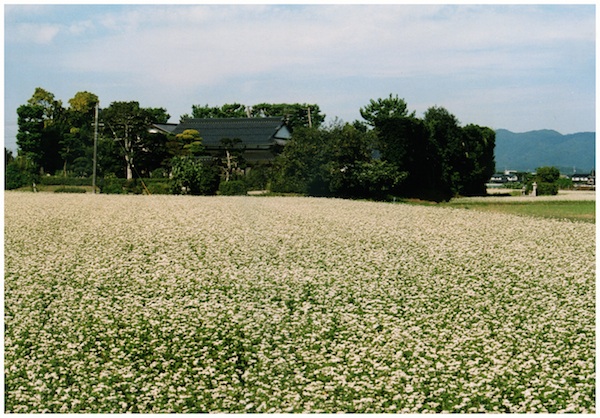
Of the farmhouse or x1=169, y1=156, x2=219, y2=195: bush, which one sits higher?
the farmhouse

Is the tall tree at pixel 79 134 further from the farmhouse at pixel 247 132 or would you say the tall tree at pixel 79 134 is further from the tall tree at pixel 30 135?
the farmhouse at pixel 247 132

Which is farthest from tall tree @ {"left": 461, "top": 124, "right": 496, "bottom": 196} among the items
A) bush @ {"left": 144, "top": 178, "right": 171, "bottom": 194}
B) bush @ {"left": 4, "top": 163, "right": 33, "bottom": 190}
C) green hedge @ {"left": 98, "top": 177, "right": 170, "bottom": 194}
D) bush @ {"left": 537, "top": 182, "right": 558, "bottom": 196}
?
bush @ {"left": 4, "top": 163, "right": 33, "bottom": 190}

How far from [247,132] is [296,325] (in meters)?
60.4

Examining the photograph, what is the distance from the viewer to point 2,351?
855 cm

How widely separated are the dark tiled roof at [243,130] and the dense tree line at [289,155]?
254 inches

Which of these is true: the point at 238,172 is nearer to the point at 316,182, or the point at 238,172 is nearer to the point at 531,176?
the point at 316,182

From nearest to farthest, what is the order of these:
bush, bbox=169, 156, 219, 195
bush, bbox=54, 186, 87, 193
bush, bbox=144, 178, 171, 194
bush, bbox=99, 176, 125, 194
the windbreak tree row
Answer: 1. the windbreak tree row
2. bush, bbox=169, 156, 219, 195
3. bush, bbox=144, 178, 171, 194
4. bush, bbox=99, 176, 125, 194
5. bush, bbox=54, 186, 87, 193

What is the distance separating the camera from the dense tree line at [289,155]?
45.0 meters

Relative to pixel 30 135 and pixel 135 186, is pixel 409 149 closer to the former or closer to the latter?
pixel 135 186

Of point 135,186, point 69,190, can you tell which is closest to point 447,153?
point 135,186

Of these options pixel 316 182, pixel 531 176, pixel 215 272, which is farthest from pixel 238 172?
pixel 215 272

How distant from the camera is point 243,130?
70.1 metres

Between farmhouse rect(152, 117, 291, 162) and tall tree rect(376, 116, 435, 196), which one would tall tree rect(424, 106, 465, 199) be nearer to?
tall tree rect(376, 116, 435, 196)

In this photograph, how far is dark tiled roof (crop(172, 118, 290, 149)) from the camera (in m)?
66.5
